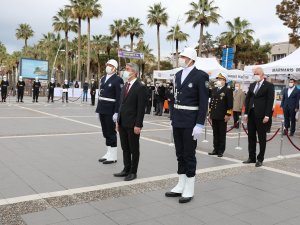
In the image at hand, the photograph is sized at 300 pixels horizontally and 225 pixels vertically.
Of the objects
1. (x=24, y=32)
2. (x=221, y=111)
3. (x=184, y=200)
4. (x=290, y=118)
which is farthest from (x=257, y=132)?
(x=24, y=32)

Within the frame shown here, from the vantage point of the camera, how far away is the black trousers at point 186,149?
16.8 feet

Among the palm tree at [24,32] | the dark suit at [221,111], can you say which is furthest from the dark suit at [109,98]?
the palm tree at [24,32]

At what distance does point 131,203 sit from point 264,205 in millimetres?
1859

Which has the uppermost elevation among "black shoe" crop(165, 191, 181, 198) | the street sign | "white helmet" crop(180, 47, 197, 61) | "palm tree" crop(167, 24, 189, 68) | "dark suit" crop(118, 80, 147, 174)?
"palm tree" crop(167, 24, 189, 68)

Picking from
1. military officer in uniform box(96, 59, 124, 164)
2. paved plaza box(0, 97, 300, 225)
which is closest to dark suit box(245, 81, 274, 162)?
paved plaza box(0, 97, 300, 225)

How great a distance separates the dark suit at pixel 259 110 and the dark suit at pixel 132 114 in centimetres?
289

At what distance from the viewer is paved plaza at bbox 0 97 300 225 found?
4504 millimetres

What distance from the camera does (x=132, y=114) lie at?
19.5ft

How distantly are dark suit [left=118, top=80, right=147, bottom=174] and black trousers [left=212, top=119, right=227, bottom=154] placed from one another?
3157 millimetres

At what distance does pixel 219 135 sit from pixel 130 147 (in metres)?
3.35

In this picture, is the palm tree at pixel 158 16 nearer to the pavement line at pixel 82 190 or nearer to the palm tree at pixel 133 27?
the palm tree at pixel 133 27

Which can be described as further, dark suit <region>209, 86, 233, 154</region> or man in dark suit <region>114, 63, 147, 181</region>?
dark suit <region>209, 86, 233, 154</region>

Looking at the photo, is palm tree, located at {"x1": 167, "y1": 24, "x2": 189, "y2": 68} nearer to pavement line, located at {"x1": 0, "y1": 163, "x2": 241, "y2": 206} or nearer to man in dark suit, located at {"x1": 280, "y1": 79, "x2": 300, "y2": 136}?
man in dark suit, located at {"x1": 280, "y1": 79, "x2": 300, "y2": 136}

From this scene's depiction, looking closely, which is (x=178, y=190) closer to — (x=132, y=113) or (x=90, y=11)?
(x=132, y=113)
